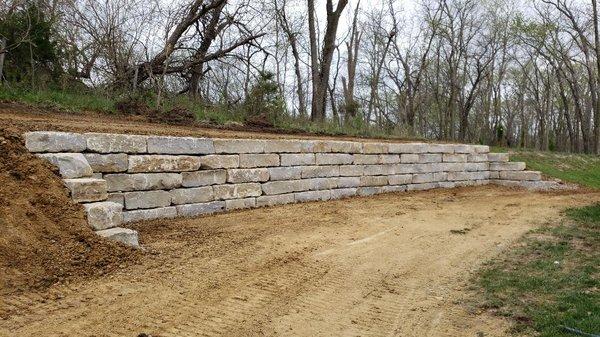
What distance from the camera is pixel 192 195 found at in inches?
280

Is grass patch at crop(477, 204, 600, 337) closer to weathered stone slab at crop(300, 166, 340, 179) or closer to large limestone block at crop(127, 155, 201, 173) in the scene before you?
weathered stone slab at crop(300, 166, 340, 179)

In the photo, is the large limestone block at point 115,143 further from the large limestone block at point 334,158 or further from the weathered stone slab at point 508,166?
the weathered stone slab at point 508,166

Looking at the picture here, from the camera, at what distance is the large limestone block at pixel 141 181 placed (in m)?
6.16

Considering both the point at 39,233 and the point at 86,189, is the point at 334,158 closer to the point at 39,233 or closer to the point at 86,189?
the point at 86,189

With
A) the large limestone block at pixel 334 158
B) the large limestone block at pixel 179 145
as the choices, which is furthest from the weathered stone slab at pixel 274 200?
the large limestone block at pixel 179 145

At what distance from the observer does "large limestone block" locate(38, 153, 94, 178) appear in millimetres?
5297

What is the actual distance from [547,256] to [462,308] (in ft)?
7.06

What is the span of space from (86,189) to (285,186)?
4.04m

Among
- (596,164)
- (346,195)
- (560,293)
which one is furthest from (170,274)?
(596,164)

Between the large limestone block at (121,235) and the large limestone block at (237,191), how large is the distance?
2.48 metres

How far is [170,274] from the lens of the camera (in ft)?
15.0

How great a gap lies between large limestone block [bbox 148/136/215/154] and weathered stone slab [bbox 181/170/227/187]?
31cm

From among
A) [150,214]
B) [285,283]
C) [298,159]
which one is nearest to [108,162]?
[150,214]

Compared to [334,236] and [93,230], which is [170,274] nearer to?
[93,230]
